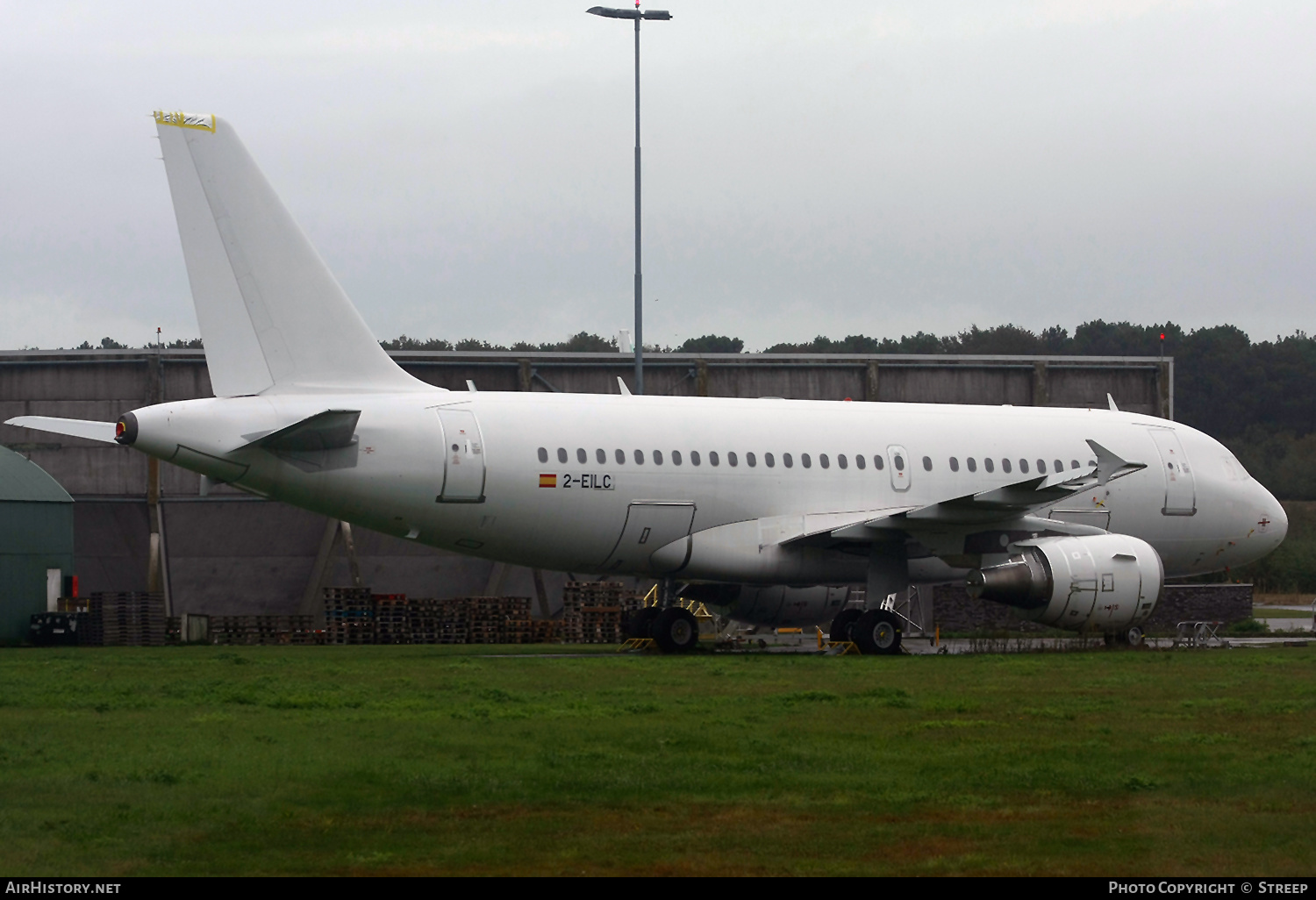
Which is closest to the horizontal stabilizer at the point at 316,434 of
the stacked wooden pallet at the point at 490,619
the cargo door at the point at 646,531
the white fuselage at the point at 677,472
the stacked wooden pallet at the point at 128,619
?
the white fuselage at the point at 677,472

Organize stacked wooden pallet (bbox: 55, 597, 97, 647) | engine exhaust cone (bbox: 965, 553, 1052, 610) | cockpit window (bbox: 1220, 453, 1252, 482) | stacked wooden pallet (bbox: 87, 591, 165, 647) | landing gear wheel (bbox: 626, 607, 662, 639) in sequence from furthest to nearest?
stacked wooden pallet (bbox: 55, 597, 97, 647) → stacked wooden pallet (bbox: 87, 591, 165, 647) → cockpit window (bbox: 1220, 453, 1252, 482) → landing gear wheel (bbox: 626, 607, 662, 639) → engine exhaust cone (bbox: 965, 553, 1052, 610)

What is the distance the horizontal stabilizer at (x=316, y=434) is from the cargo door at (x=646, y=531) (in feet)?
14.7

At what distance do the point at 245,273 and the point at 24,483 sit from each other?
Result: 47.2 ft

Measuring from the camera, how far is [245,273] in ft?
71.3

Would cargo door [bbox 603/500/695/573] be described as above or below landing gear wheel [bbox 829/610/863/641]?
above

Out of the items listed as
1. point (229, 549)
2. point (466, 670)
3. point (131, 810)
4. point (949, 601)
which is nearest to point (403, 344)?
point (229, 549)

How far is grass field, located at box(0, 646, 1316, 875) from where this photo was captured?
832cm

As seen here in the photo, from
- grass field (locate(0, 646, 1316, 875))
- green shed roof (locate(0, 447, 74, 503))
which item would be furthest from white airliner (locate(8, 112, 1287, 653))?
green shed roof (locate(0, 447, 74, 503))

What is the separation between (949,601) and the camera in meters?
40.4

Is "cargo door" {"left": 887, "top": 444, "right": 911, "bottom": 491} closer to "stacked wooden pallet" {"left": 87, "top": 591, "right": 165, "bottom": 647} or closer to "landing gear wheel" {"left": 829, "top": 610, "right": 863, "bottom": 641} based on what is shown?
"landing gear wheel" {"left": 829, "top": 610, "right": 863, "bottom": 641}

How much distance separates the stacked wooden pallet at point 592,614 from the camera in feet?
109

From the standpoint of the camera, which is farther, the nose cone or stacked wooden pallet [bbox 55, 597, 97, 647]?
stacked wooden pallet [bbox 55, 597, 97, 647]

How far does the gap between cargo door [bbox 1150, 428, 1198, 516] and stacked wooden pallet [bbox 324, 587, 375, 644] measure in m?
16.0

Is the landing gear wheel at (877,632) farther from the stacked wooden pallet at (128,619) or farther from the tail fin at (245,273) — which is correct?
the stacked wooden pallet at (128,619)
